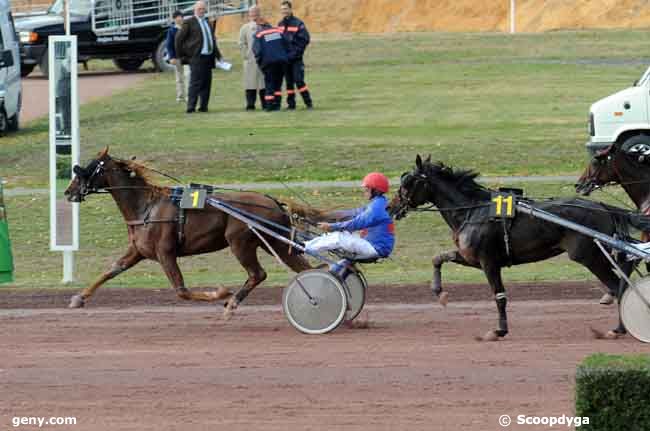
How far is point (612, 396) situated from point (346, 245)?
4.92 meters

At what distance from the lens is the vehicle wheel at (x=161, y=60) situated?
3538 centimetres

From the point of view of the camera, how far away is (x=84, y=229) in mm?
18453

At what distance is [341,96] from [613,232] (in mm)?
18427

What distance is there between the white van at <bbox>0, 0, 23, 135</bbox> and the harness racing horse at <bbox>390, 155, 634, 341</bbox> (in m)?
14.8

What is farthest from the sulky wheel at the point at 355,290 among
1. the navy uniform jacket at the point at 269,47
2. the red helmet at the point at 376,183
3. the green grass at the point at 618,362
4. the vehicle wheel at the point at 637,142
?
the navy uniform jacket at the point at 269,47

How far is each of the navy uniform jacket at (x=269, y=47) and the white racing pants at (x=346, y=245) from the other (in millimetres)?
13594

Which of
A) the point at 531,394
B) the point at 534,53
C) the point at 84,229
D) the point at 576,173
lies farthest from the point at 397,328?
the point at 534,53

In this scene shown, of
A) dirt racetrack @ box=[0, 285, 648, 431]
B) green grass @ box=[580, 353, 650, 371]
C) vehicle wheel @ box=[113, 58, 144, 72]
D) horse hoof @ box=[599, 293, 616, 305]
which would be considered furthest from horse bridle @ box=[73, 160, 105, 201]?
vehicle wheel @ box=[113, 58, 144, 72]

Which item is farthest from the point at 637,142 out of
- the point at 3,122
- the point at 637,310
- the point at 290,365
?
the point at 3,122

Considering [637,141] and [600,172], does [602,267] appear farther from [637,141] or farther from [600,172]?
[637,141]

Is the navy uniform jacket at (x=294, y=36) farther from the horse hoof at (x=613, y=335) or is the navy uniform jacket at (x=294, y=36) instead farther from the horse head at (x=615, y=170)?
the horse hoof at (x=613, y=335)

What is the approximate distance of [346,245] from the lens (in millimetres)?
11961

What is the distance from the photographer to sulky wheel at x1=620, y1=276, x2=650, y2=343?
11195mm

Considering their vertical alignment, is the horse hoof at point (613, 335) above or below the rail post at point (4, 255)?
below
